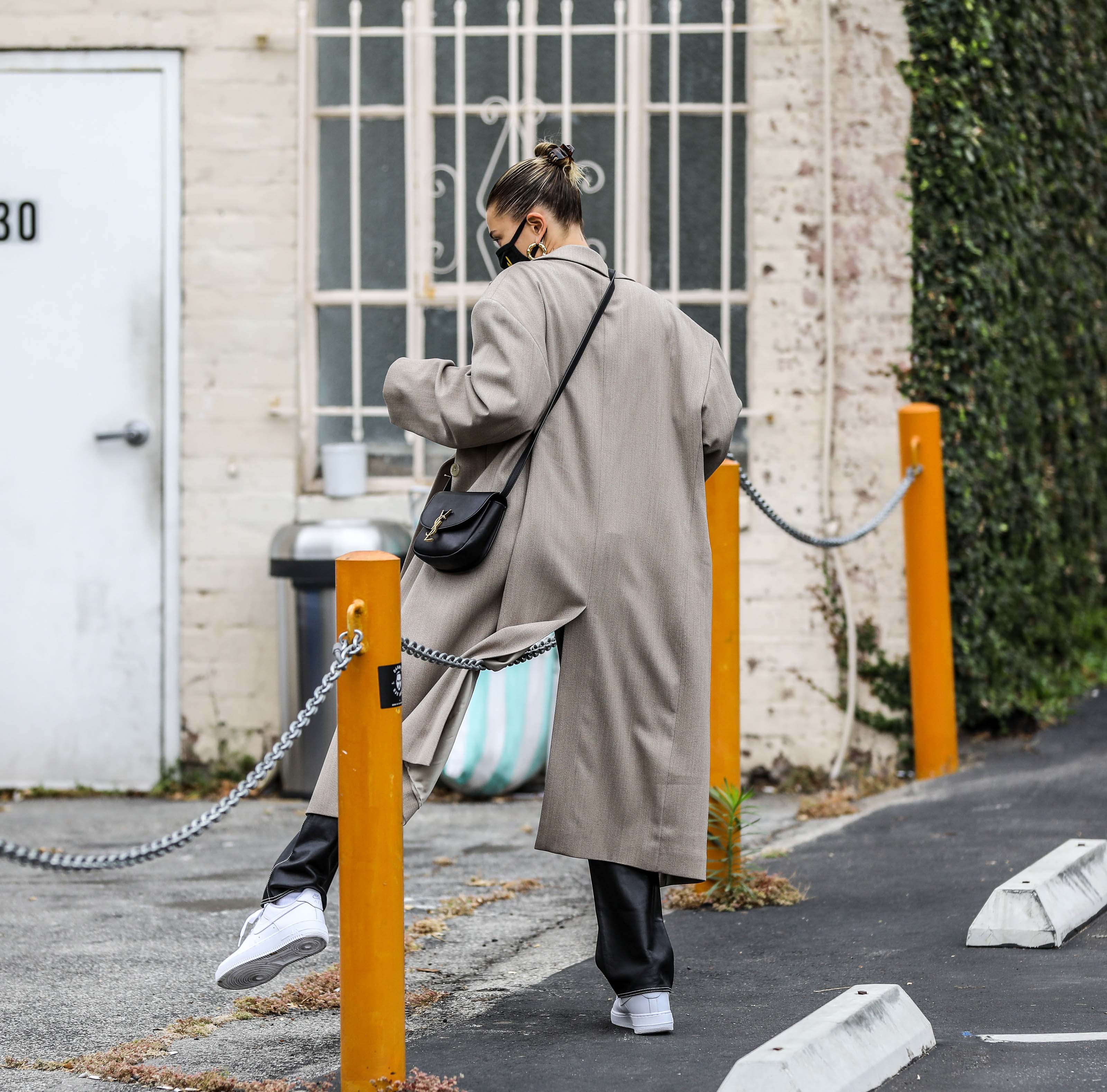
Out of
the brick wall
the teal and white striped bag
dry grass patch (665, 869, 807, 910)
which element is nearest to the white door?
the teal and white striped bag

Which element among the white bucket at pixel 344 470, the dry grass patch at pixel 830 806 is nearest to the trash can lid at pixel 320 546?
the white bucket at pixel 344 470

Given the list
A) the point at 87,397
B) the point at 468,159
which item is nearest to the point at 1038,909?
the point at 468,159

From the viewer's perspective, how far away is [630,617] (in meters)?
3.17

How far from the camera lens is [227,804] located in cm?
269

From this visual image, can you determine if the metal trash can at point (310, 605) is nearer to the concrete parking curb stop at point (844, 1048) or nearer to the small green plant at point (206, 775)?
the small green plant at point (206, 775)

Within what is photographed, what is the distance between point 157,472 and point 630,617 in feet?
11.8

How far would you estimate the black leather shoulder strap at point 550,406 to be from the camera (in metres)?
3.14

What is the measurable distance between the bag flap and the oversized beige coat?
0.06m

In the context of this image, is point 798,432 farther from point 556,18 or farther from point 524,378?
point 524,378

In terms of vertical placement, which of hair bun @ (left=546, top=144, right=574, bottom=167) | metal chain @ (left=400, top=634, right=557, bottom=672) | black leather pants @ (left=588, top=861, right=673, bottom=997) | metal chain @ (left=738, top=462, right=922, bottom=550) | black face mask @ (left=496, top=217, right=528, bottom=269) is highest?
hair bun @ (left=546, top=144, right=574, bottom=167)

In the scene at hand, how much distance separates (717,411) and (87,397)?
12.2 feet

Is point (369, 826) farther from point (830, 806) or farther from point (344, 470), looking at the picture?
point (344, 470)

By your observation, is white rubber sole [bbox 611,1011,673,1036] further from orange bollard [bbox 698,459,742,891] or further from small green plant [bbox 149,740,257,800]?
small green plant [bbox 149,740,257,800]

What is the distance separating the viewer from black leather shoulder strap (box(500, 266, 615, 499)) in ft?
10.3
